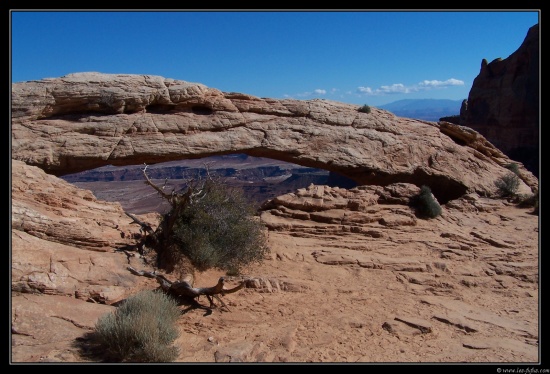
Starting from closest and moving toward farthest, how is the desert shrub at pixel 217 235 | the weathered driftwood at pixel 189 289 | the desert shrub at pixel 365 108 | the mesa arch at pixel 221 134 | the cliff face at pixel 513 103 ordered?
the weathered driftwood at pixel 189 289, the desert shrub at pixel 217 235, the mesa arch at pixel 221 134, the desert shrub at pixel 365 108, the cliff face at pixel 513 103

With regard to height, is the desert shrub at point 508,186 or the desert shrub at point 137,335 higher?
the desert shrub at point 508,186

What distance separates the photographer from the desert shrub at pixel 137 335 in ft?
16.8

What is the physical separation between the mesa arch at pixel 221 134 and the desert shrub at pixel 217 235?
4.84 m

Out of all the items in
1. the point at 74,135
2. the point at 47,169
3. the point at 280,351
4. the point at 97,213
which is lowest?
the point at 280,351

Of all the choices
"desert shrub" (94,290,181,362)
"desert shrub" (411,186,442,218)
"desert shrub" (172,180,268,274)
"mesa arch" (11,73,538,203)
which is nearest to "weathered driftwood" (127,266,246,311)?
"desert shrub" (94,290,181,362)

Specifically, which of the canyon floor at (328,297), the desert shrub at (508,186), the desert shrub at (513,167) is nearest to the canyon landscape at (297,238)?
the canyon floor at (328,297)

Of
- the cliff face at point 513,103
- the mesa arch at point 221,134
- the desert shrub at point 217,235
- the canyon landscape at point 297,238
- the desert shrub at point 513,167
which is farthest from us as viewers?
the cliff face at point 513,103

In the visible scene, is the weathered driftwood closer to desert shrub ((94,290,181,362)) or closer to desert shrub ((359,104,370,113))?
desert shrub ((94,290,181,362))

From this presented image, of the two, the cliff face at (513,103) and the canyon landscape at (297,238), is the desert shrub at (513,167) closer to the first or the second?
the canyon landscape at (297,238)

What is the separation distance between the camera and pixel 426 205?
522 inches

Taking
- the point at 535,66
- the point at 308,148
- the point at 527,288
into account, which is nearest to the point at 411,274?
the point at 527,288

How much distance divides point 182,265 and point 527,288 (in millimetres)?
7346

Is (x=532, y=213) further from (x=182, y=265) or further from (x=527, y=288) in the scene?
(x=182, y=265)

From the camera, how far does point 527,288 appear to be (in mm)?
9172
